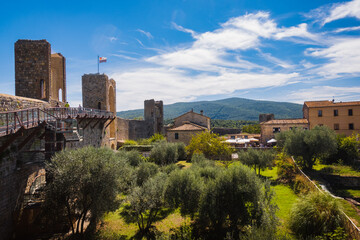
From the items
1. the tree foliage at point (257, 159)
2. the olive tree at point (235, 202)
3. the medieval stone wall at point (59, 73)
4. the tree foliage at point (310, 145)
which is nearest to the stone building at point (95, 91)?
the medieval stone wall at point (59, 73)

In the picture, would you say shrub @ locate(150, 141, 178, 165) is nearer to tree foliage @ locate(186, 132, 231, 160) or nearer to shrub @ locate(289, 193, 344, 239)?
tree foliage @ locate(186, 132, 231, 160)

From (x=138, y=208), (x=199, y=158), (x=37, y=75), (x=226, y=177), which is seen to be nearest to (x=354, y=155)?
(x=199, y=158)

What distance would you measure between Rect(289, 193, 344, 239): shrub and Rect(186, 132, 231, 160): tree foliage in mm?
16959

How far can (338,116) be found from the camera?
37.7 meters

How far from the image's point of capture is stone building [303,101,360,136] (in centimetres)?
3688

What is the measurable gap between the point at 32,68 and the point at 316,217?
76.0 feet

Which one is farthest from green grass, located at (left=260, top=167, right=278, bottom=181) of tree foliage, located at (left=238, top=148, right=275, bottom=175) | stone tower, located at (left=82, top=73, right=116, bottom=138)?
stone tower, located at (left=82, top=73, right=116, bottom=138)

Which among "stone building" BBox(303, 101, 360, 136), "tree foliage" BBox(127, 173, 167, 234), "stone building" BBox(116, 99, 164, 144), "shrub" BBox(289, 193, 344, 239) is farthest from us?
"stone building" BBox(116, 99, 164, 144)

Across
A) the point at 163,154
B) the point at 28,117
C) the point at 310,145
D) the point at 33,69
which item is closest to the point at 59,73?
the point at 33,69

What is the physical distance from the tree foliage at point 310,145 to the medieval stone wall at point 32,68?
24.5 metres

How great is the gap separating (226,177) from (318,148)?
16.0 metres

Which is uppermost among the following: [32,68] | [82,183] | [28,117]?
[32,68]

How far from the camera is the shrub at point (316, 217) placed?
10.6m

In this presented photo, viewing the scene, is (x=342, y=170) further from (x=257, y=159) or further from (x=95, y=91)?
(x=95, y=91)
